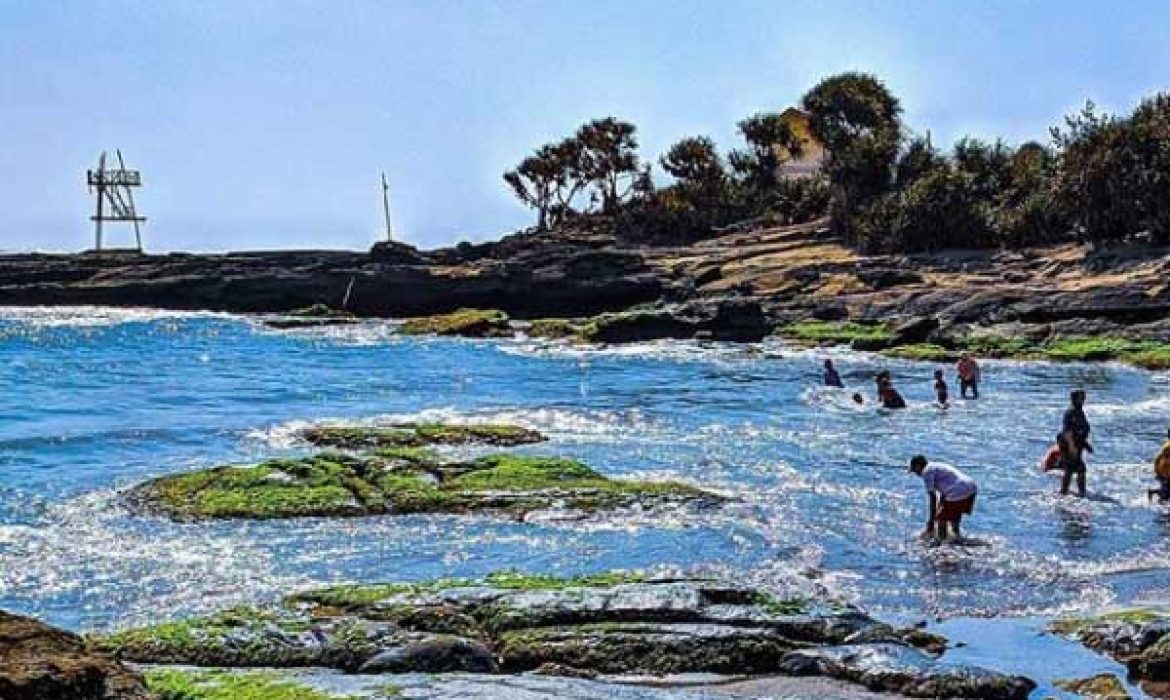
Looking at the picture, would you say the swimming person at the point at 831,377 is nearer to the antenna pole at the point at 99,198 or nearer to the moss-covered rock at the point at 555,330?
the moss-covered rock at the point at 555,330

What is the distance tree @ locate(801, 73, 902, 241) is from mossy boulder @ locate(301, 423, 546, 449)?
51.0 meters

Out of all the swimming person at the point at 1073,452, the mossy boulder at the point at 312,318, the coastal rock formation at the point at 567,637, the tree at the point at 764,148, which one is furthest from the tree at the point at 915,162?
the coastal rock formation at the point at 567,637

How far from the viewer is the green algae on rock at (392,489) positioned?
69.3 ft

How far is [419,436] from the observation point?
29.0 m

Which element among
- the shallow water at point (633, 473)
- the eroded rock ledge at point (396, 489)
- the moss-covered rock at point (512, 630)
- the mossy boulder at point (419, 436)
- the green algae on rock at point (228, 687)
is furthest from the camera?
the mossy boulder at point (419, 436)

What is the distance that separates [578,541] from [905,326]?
3780 centimetres

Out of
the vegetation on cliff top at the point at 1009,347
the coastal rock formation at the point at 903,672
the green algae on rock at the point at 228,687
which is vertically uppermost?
the vegetation on cliff top at the point at 1009,347

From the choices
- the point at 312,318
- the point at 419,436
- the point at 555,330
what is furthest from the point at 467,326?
the point at 419,436

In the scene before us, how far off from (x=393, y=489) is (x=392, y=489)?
0.6 inches

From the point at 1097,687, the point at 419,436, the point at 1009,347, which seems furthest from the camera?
the point at 1009,347

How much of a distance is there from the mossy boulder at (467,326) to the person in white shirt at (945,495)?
5001 cm

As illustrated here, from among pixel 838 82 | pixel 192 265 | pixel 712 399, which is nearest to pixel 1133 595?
pixel 712 399

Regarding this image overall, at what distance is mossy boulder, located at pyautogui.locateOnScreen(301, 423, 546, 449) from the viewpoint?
2850 centimetres

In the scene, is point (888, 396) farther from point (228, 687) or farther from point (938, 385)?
point (228, 687)
